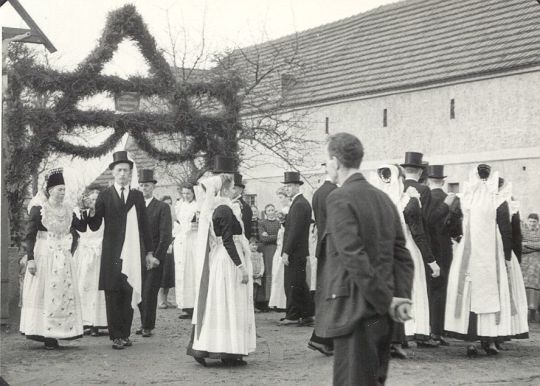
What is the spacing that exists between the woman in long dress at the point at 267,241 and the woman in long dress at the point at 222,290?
663 cm

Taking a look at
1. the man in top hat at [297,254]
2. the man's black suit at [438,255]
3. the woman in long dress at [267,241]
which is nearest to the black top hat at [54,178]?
the man in top hat at [297,254]

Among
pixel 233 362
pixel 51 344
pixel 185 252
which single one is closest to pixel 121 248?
pixel 51 344

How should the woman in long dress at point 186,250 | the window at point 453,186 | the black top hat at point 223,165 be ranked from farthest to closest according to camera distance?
the window at point 453,186
the woman in long dress at point 186,250
the black top hat at point 223,165

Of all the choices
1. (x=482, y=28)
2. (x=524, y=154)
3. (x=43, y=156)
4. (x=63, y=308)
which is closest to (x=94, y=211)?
(x=63, y=308)

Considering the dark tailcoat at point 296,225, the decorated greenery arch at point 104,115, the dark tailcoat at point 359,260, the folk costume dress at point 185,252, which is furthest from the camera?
the folk costume dress at point 185,252

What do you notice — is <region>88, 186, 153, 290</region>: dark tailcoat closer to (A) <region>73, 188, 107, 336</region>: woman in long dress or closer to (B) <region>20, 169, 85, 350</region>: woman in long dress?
(B) <region>20, 169, 85, 350</region>: woman in long dress

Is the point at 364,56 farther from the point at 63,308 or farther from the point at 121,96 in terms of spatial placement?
the point at 63,308

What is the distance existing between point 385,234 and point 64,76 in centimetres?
912

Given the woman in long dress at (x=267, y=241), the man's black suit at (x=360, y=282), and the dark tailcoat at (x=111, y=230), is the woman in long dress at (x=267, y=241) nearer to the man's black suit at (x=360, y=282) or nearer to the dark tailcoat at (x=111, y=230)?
the dark tailcoat at (x=111, y=230)

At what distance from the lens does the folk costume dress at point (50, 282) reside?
34.2 feet

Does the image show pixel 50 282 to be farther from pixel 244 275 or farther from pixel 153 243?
pixel 244 275

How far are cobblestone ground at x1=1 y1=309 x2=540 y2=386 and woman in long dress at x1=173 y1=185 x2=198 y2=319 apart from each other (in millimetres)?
2867

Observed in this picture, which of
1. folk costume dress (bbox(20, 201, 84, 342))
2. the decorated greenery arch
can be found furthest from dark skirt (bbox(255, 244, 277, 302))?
folk costume dress (bbox(20, 201, 84, 342))

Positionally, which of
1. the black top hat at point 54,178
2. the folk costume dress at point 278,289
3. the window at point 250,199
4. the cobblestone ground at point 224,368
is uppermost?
the window at point 250,199
